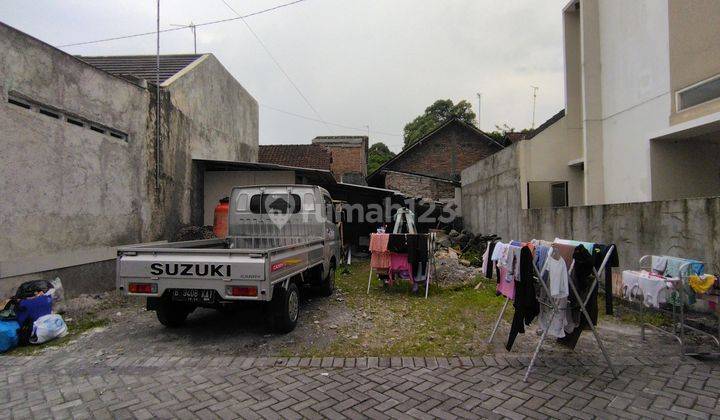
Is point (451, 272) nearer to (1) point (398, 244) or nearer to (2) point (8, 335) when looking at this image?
(1) point (398, 244)

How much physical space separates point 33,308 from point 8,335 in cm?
46

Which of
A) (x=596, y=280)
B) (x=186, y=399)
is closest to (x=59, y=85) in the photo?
(x=186, y=399)

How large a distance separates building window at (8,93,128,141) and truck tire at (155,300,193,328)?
3.97 m

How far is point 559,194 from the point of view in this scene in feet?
34.4

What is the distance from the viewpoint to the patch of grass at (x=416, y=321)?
14.8ft

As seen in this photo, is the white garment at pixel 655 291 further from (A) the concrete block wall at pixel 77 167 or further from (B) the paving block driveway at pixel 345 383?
(A) the concrete block wall at pixel 77 167

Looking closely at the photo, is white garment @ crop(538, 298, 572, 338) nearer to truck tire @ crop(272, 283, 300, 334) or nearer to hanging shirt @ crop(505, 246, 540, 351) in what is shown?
hanging shirt @ crop(505, 246, 540, 351)

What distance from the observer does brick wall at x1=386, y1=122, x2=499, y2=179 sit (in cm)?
2341

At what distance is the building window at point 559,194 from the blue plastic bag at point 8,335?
36.5ft

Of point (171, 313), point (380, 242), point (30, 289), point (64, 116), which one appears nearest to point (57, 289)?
point (30, 289)

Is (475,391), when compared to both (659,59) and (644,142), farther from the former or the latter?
(659,59)

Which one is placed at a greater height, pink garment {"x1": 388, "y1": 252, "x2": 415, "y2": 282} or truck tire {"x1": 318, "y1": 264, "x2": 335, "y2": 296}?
pink garment {"x1": 388, "y1": 252, "x2": 415, "y2": 282}

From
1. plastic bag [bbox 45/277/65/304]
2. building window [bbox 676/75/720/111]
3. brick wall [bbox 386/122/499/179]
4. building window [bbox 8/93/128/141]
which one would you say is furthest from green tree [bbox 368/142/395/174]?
plastic bag [bbox 45/277/65/304]

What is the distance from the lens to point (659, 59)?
7188 mm
